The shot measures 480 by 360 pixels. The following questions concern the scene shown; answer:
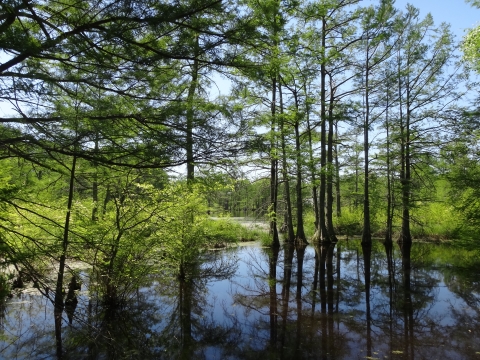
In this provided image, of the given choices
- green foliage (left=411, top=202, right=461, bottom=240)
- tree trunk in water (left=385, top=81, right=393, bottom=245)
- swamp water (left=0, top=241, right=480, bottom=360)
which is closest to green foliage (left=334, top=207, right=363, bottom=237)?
green foliage (left=411, top=202, right=461, bottom=240)

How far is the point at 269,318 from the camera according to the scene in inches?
244

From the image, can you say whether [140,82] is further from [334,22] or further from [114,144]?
[334,22]

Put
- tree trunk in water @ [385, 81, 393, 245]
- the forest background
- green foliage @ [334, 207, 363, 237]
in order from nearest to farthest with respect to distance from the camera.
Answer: the forest background, tree trunk in water @ [385, 81, 393, 245], green foliage @ [334, 207, 363, 237]

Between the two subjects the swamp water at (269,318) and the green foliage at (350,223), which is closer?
the swamp water at (269,318)

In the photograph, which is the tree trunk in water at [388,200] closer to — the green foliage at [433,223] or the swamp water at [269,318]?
the green foliage at [433,223]

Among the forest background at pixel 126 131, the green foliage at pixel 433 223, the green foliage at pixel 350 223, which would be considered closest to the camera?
the forest background at pixel 126 131

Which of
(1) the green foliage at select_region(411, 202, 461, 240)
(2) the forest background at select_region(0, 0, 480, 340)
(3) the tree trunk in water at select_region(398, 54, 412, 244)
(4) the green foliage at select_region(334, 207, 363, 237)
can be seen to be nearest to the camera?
(2) the forest background at select_region(0, 0, 480, 340)

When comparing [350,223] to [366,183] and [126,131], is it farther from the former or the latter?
[126,131]

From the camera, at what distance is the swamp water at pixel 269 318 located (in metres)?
4.82

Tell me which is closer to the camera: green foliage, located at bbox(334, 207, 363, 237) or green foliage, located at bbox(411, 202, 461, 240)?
green foliage, located at bbox(411, 202, 461, 240)

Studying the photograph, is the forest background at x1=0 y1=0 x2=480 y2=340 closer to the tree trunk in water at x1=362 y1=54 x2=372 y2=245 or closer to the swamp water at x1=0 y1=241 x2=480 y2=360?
the swamp water at x1=0 y1=241 x2=480 y2=360

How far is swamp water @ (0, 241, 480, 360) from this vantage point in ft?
15.8

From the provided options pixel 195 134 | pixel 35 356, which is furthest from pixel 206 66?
pixel 35 356

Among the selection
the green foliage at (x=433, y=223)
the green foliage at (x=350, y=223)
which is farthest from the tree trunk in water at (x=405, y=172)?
the green foliage at (x=350, y=223)
